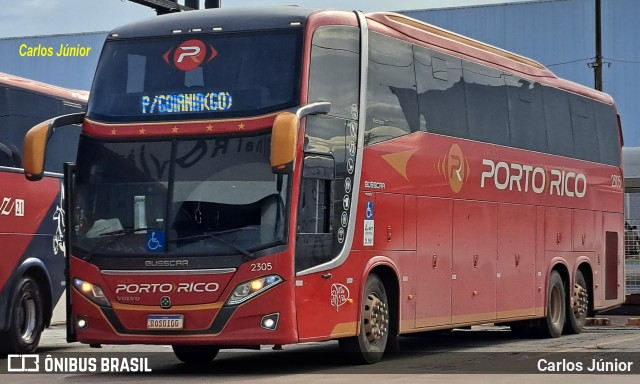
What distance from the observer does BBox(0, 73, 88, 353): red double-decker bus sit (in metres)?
18.8

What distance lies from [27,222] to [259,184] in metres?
5.25

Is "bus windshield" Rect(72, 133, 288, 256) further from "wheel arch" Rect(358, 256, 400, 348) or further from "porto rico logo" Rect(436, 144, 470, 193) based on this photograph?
"porto rico logo" Rect(436, 144, 470, 193)

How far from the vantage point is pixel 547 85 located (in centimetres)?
2356

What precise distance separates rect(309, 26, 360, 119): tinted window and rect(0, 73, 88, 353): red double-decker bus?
5.00 m

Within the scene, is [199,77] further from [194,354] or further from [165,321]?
[194,354]

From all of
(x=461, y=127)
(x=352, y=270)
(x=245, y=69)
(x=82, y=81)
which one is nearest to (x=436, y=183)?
(x=461, y=127)

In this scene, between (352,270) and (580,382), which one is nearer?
(580,382)

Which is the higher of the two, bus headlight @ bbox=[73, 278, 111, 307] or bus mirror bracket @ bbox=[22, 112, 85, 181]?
bus mirror bracket @ bbox=[22, 112, 85, 181]

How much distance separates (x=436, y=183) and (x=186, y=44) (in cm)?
448

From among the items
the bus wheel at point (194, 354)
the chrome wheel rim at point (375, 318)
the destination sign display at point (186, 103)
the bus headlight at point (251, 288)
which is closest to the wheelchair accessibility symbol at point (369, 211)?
the chrome wheel rim at point (375, 318)

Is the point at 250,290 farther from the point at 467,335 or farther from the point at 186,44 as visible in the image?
the point at 467,335

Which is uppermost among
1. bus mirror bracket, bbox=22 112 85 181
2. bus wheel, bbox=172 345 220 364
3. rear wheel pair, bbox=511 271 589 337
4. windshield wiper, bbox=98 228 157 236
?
bus mirror bracket, bbox=22 112 85 181

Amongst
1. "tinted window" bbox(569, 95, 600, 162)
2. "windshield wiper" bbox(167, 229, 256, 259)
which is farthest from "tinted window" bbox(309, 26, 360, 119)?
"tinted window" bbox(569, 95, 600, 162)

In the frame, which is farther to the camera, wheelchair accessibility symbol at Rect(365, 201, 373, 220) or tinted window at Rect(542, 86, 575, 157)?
tinted window at Rect(542, 86, 575, 157)
